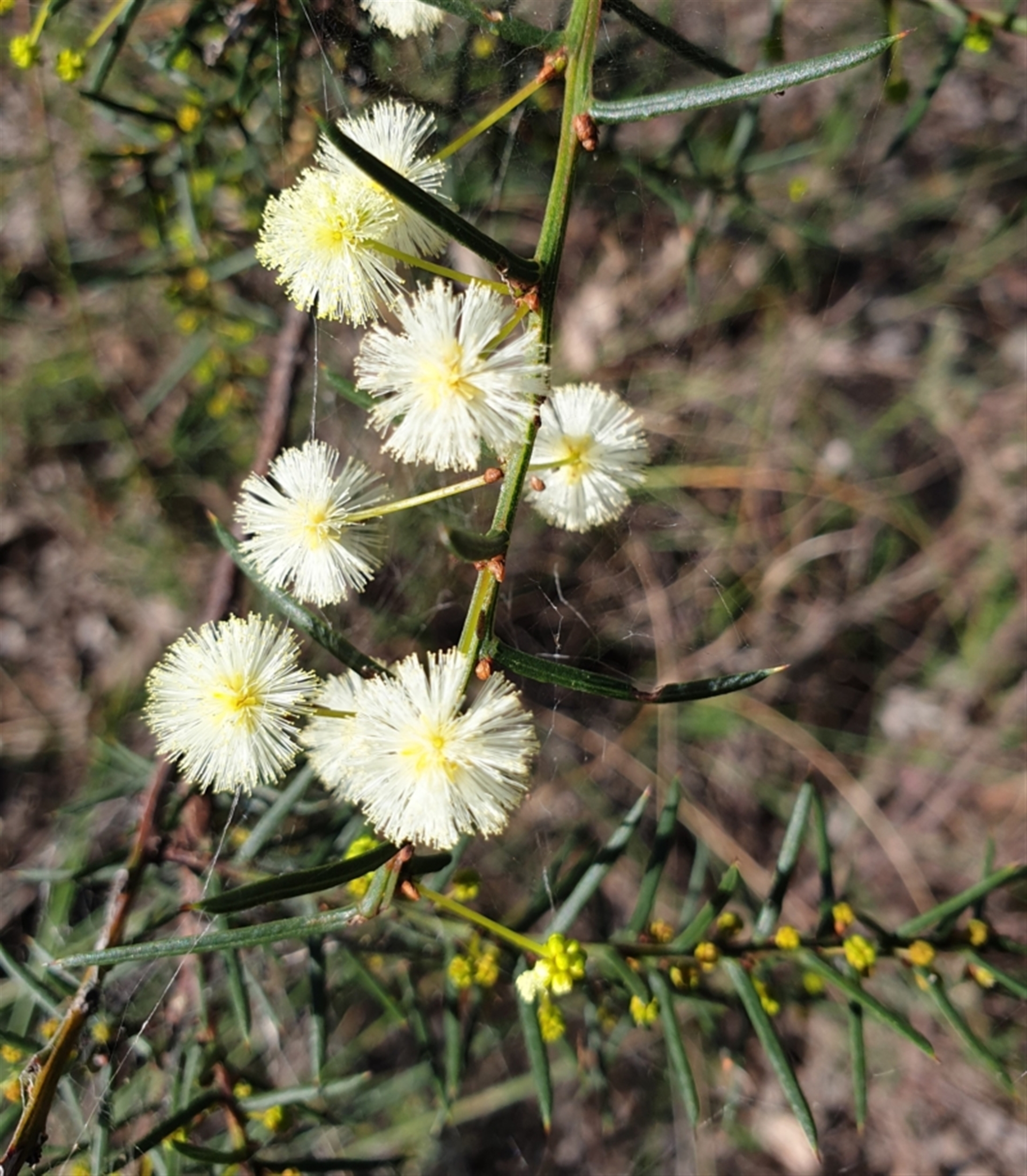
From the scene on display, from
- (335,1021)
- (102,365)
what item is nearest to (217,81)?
(102,365)

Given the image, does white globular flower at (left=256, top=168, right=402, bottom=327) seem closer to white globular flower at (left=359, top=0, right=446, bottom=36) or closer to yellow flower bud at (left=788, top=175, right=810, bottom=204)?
white globular flower at (left=359, top=0, right=446, bottom=36)

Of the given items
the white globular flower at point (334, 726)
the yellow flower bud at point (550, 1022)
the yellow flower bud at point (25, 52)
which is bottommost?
the yellow flower bud at point (550, 1022)

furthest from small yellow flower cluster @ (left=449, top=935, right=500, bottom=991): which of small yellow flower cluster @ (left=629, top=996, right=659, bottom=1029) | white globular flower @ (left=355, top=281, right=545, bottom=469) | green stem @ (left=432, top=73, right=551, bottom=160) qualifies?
green stem @ (left=432, top=73, right=551, bottom=160)

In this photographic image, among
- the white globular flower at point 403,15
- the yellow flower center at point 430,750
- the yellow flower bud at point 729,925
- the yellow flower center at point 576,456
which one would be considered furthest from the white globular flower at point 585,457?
the yellow flower bud at point 729,925

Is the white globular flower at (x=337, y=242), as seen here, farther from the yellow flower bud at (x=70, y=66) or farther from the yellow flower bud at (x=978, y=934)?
the yellow flower bud at (x=978, y=934)

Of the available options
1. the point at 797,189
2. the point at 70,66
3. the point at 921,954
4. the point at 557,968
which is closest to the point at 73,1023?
the point at 557,968

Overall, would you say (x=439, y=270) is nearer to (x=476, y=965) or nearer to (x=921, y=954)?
(x=476, y=965)

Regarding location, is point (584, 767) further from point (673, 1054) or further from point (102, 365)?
point (102, 365)
